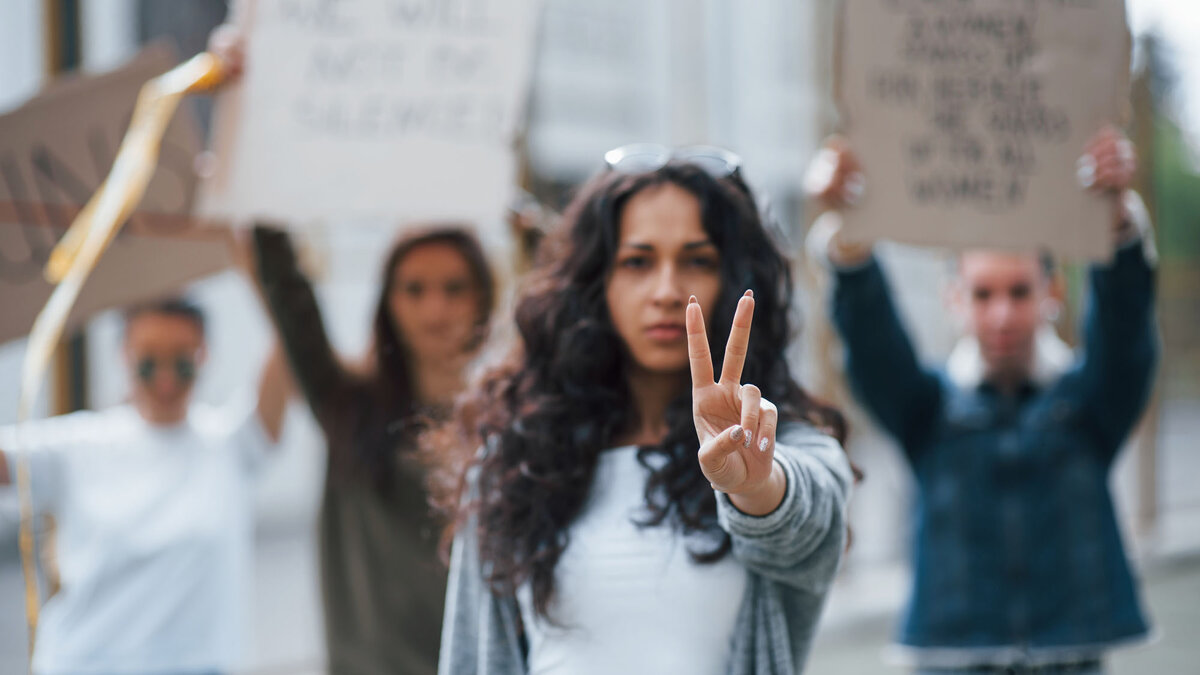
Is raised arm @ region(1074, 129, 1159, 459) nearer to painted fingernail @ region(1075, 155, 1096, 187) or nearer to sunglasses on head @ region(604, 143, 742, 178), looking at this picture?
painted fingernail @ region(1075, 155, 1096, 187)

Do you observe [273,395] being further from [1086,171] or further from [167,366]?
[1086,171]

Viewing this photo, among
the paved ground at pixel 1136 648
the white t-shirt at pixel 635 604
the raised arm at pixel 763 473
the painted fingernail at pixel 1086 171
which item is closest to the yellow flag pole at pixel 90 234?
the white t-shirt at pixel 635 604

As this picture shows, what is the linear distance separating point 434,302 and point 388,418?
26 centimetres

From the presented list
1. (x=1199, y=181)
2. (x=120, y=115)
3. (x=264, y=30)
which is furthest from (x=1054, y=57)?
(x=1199, y=181)

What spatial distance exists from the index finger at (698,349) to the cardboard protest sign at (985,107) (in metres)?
1.08

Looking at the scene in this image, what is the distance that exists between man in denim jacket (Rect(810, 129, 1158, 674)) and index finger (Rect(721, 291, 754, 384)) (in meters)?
1.06

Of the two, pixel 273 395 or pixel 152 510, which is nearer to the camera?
pixel 152 510

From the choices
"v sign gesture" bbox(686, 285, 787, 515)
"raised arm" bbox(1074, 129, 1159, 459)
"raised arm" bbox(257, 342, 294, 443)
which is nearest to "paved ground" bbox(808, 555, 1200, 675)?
"raised arm" bbox(1074, 129, 1159, 459)

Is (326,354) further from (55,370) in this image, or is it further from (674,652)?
(674,652)

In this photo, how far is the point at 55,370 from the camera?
9.12 feet

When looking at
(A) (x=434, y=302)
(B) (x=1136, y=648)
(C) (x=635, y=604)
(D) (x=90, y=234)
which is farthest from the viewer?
(B) (x=1136, y=648)

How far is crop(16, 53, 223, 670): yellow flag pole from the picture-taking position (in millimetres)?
1716

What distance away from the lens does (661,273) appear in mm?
1470

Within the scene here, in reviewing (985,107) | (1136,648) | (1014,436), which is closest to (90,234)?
(985,107)
